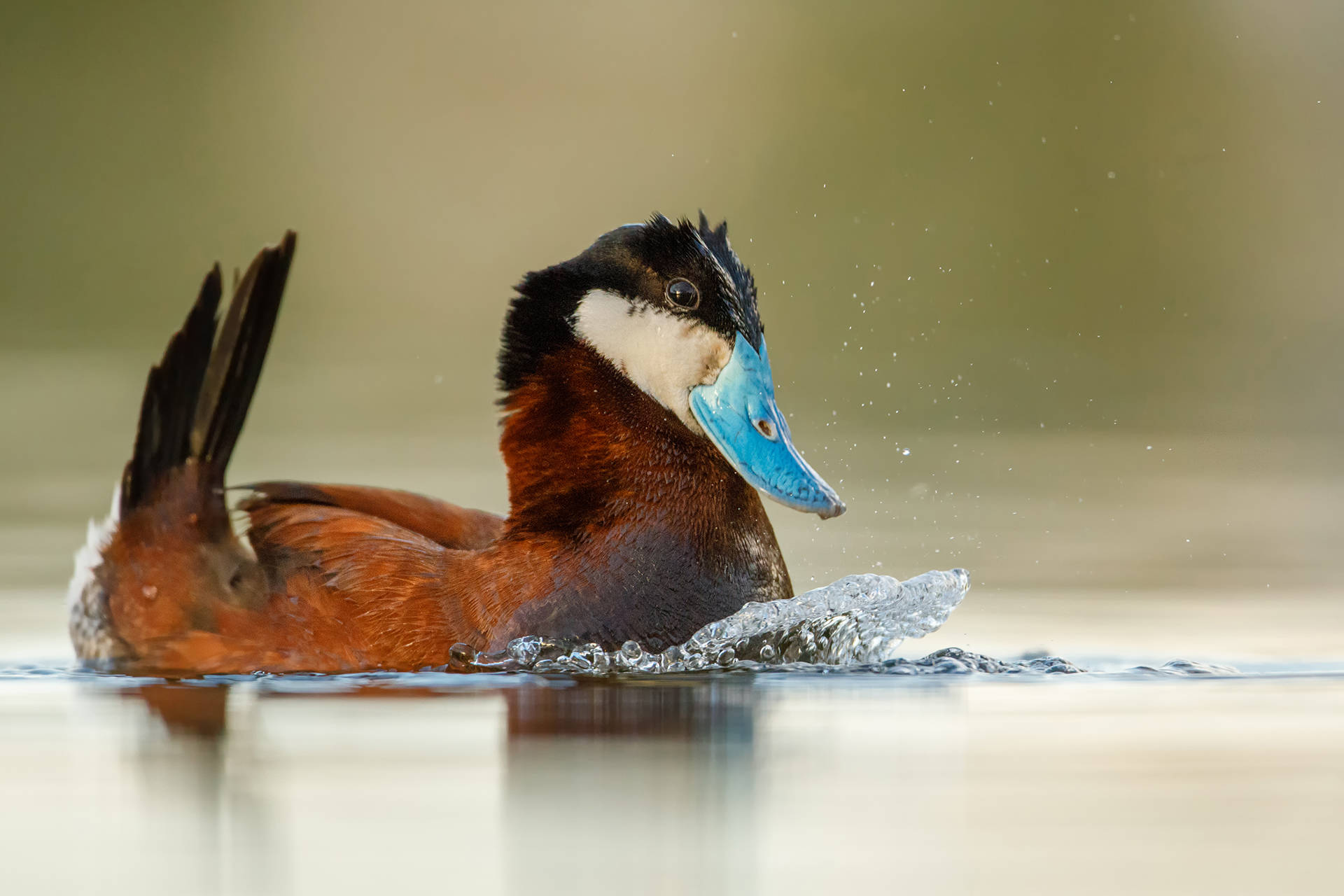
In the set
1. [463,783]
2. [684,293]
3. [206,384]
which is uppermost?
[684,293]

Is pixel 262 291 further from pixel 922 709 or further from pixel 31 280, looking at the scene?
pixel 31 280

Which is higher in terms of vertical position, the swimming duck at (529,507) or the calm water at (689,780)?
the swimming duck at (529,507)

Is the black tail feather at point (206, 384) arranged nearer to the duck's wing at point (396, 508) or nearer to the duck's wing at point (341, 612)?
the duck's wing at point (396, 508)

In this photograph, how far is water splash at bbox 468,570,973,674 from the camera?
13.1ft

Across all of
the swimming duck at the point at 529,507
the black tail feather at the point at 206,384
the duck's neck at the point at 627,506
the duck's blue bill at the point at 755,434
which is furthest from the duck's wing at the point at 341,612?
the duck's blue bill at the point at 755,434

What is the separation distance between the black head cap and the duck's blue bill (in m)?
0.09

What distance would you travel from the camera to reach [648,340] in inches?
170

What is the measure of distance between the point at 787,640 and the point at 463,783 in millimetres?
1538

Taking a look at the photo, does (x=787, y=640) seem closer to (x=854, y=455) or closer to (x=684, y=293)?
(x=684, y=293)

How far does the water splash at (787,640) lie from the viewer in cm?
400

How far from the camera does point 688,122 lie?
12273 mm

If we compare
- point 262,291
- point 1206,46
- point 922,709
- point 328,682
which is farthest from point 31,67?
point 922,709

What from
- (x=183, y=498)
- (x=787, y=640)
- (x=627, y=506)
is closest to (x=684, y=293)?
(x=627, y=506)

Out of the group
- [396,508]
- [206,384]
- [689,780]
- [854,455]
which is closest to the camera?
[689,780]
